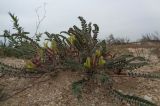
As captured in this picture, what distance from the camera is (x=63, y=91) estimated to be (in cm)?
421

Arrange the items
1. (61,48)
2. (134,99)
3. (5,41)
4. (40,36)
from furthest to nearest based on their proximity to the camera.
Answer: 1. (40,36)
2. (5,41)
3. (61,48)
4. (134,99)

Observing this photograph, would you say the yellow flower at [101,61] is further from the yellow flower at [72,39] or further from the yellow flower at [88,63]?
the yellow flower at [72,39]

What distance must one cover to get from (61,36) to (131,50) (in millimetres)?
1717

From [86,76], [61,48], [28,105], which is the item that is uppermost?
[61,48]

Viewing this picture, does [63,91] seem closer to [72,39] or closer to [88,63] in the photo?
[88,63]

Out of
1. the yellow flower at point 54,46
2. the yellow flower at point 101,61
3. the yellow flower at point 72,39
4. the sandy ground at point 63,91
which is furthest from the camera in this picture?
the yellow flower at point 54,46

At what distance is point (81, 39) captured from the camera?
454cm

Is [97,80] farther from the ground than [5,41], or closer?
closer

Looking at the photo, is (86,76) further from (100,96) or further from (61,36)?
(61,36)

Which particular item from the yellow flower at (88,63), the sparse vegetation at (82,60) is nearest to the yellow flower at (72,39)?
the sparse vegetation at (82,60)

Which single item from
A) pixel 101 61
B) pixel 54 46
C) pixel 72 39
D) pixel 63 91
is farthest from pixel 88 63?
pixel 54 46

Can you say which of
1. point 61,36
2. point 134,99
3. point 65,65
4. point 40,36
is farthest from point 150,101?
point 40,36

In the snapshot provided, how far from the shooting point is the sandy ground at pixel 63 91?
161 inches

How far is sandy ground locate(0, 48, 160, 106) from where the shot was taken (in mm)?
4078
